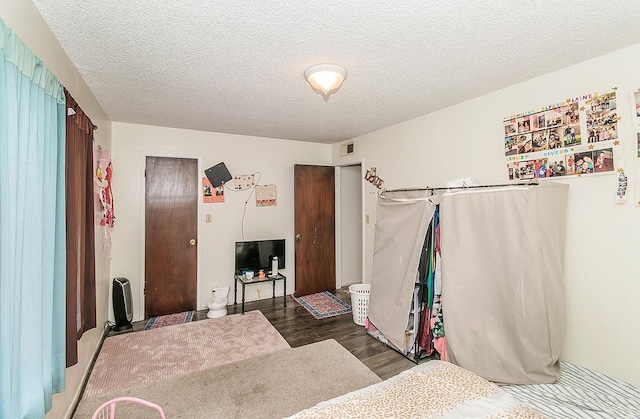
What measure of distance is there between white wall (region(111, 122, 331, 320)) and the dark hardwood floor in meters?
0.33

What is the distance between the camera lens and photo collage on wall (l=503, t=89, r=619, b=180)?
2.03 meters

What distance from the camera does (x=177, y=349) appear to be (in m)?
Answer: 2.93

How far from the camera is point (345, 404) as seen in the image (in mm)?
1201

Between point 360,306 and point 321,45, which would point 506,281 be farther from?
point 321,45

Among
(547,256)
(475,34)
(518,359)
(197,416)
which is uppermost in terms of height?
(475,34)

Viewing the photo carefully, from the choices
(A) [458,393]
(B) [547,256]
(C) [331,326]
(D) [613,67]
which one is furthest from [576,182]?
(C) [331,326]

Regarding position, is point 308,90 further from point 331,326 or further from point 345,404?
point 331,326

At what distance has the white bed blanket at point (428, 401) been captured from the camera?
1.14 meters

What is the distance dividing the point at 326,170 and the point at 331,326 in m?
2.42

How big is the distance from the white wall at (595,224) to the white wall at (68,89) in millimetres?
3201

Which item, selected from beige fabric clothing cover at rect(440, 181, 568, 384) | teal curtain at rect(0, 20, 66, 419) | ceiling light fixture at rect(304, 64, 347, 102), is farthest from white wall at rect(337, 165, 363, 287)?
teal curtain at rect(0, 20, 66, 419)

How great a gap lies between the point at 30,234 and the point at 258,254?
10.2ft

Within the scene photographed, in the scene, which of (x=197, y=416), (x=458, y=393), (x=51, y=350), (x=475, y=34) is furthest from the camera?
(x=197, y=416)

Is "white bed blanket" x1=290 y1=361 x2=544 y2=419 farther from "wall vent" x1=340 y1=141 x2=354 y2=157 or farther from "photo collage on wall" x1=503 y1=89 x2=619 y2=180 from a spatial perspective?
"wall vent" x1=340 y1=141 x2=354 y2=157
